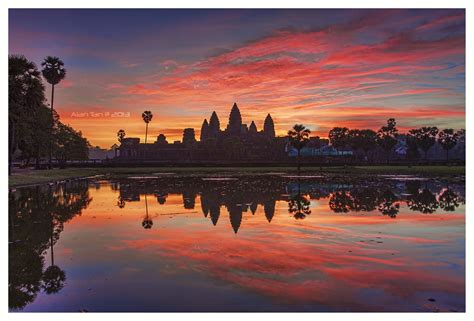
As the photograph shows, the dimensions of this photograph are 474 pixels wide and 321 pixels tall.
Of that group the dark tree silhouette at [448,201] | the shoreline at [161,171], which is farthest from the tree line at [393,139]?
the dark tree silhouette at [448,201]

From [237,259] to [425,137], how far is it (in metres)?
121

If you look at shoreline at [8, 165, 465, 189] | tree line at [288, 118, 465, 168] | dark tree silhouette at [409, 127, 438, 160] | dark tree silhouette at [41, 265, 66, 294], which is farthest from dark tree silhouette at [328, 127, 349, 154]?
dark tree silhouette at [41, 265, 66, 294]

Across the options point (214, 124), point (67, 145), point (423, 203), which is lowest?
point (423, 203)

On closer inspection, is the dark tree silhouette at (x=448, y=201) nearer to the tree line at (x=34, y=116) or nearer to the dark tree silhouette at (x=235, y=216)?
the dark tree silhouette at (x=235, y=216)

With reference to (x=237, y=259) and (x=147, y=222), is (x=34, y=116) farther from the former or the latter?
(x=237, y=259)

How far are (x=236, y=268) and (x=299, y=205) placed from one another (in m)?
12.1

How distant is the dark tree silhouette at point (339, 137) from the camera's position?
425 feet

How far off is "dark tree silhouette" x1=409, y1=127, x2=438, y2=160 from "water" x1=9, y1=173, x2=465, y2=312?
4218 inches

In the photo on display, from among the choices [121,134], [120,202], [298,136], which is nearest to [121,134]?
[121,134]

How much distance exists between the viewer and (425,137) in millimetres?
119875

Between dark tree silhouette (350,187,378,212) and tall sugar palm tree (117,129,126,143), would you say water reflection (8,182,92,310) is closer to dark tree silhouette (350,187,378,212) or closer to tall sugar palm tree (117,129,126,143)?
dark tree silhouette (350,187,378,212)
